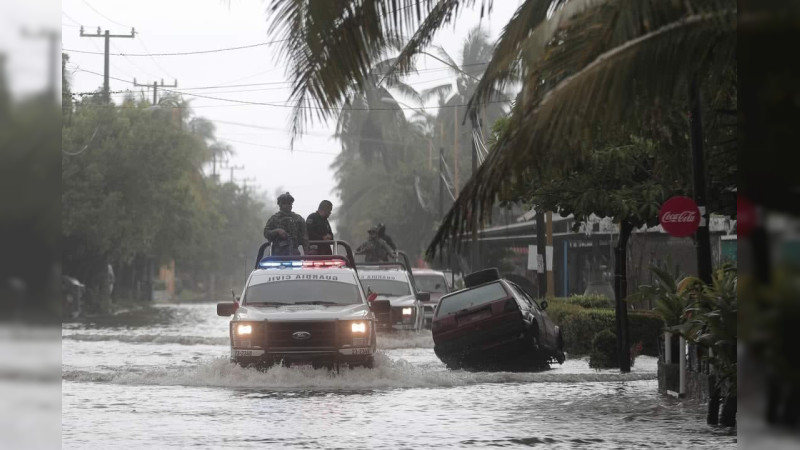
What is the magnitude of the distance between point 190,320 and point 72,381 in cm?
2671

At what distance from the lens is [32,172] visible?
538 centimetres

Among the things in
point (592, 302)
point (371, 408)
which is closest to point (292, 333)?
point (371, 408)

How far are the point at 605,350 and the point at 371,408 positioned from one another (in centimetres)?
788

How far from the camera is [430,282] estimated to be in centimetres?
3922

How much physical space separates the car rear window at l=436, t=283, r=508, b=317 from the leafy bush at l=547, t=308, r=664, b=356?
3315mm

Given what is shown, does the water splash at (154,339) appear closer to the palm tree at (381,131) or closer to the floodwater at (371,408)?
the floodwater at (371,408)

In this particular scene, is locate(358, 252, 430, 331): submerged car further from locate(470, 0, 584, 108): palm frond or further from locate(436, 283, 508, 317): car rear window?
locate(470, 0, 584, 108): palm frond

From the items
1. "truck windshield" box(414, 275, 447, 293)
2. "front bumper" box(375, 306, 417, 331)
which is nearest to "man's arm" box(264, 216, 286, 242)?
"front bumper" box(375, 306, 417, 331)

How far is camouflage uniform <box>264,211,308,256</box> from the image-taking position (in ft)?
70.8

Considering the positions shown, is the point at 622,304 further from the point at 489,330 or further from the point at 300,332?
the point at 300,332

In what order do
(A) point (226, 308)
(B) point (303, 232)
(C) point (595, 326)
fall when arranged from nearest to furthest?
1. (A) point (226, 308)
2. (B) point (303, 232)
3. (C) point (595, 326)

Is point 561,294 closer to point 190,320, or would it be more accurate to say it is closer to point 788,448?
point 190,320

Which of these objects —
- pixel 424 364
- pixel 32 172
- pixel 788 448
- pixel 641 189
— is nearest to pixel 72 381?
pixel 424 364

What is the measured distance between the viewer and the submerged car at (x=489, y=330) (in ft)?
70.6
